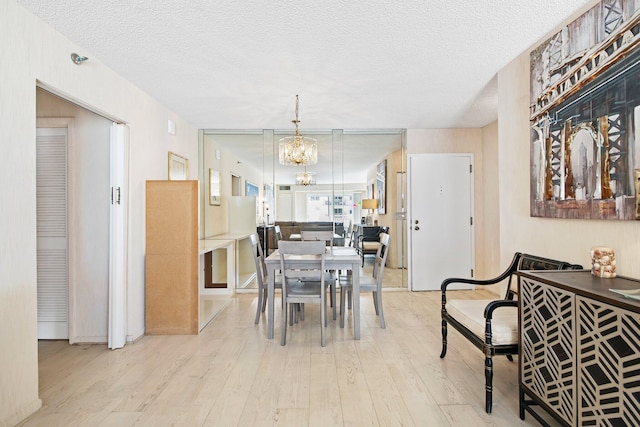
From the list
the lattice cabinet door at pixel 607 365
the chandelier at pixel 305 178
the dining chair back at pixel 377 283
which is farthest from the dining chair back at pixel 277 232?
the lattice cabinet door at pixel 607 365

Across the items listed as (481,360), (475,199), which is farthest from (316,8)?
(475,199)

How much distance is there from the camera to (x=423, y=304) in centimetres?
453

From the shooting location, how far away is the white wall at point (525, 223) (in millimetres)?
1903

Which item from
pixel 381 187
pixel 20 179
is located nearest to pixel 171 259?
pixel 20 179

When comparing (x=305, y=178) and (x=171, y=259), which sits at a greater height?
(x=305, y=178)

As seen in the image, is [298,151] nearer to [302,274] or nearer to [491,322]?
[302,274]

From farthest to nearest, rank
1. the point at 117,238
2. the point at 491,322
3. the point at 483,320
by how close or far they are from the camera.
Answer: the point at 117,238, the point at 483,320, the point at 491,322

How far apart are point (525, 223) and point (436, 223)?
2508 mm

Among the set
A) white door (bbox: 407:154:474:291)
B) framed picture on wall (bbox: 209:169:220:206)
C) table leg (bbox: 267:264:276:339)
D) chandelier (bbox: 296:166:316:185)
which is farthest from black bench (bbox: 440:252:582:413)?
framed picture on wall (bbox: 209:169:220:206)

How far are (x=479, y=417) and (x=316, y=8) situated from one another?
102 inches

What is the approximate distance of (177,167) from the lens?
4395 mm

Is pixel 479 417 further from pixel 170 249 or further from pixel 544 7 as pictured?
pixel 170 249

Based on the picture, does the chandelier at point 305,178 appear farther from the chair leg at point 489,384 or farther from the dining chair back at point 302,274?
the chair leg at point 489,384

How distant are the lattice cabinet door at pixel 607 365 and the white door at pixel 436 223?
12.2 feet
